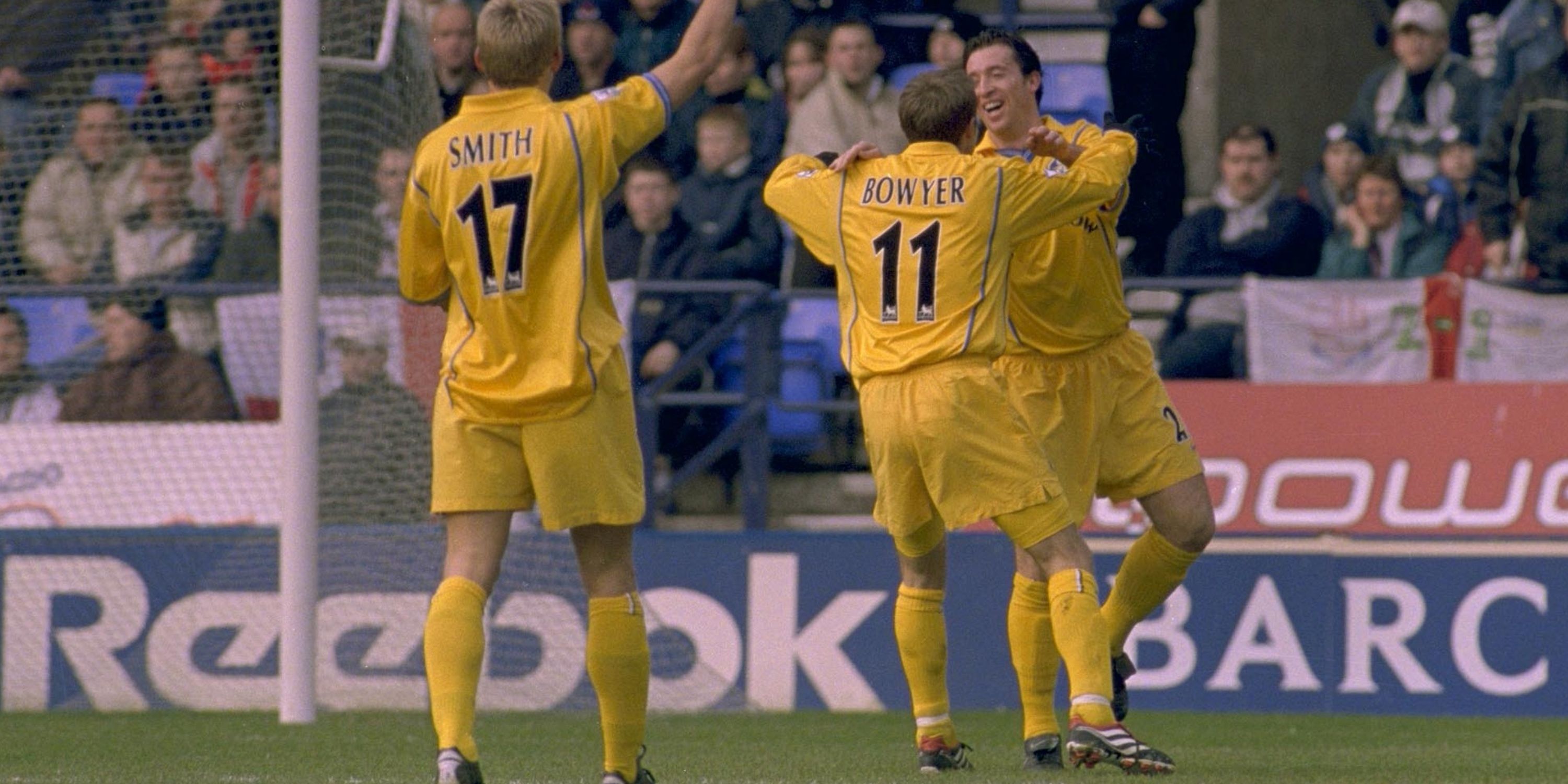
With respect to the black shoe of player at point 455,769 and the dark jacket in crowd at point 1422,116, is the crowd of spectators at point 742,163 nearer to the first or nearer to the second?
the dark jacket in crowd at point 1422,116

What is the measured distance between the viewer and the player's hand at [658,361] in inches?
409

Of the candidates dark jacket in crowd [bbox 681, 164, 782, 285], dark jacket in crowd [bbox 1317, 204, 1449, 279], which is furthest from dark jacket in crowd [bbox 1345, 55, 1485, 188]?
dark jacket in crowd [bbox 681, 164, 782, 285]

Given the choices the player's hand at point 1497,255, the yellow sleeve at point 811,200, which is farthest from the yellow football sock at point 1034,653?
the player's hand at point 1497,255

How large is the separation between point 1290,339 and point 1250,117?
3772 millimetres

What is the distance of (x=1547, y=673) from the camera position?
371 inches

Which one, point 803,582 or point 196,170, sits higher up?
point 196,170

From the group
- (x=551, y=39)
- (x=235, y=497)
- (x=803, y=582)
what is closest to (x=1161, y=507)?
(x=551, y=39)

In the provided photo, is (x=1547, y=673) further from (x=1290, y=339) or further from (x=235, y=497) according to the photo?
(x=235, y=497)

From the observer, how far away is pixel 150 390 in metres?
10.3

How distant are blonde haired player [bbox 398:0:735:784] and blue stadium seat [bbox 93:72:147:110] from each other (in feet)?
17.5

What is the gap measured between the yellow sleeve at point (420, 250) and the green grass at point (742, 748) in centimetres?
154

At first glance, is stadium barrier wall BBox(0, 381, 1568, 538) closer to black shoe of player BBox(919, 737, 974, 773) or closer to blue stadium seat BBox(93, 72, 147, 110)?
blue stadium seat BBox(93, 72, 147, 110)

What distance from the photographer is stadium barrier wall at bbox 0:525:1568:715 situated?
9.54m

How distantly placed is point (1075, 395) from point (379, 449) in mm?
3941
